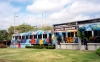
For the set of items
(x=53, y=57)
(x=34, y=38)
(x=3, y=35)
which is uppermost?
(x=3, y=35)

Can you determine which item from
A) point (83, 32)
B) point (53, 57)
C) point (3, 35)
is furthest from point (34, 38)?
point (3, 35)

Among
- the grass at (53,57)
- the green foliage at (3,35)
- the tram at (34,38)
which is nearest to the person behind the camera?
the grass at (53,57)

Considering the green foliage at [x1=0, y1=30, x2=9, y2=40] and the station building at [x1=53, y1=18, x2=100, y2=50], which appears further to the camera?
the green foliage at [x1=0, y1=30, x2=9, y2=40]

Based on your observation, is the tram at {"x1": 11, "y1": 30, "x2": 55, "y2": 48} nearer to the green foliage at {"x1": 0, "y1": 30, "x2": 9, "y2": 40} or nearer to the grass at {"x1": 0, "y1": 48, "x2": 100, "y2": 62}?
the grass at {"x1": 0, "y1": 48, "x2": 100, "y2": 62}

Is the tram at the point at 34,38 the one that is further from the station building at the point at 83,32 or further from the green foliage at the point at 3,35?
the green foliage at the point at 3,35

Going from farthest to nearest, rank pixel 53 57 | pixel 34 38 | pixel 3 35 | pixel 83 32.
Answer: pixel 3 35 → pixel 34 38 → pixel 83 32 → pixel 53 57

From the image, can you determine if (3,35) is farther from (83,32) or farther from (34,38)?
(83,32)

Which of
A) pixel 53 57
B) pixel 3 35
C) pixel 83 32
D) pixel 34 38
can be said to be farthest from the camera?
pixel 3 35

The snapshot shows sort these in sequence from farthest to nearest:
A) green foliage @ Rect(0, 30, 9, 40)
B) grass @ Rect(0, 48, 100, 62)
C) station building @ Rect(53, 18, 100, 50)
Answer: green foliage @ Rect(0, 30, 9, 40), station building @ Rect(53, 18, 100, 50), grass @ Rect(0, 48, 100, 62)

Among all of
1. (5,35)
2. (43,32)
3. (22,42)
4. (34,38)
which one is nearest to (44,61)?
(43,32)

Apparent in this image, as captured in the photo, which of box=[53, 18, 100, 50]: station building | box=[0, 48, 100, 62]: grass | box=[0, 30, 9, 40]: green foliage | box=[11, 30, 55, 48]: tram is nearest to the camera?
box=[0, 48, 100, 62]: grass

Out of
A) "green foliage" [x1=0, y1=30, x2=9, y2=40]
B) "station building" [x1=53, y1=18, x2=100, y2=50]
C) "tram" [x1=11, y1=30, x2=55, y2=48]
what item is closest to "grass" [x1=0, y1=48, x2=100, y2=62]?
"station building" [x1=53, y1=18, x2=100, y2=50]

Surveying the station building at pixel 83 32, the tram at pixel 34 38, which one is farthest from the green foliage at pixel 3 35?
the station building at pixel 83 32

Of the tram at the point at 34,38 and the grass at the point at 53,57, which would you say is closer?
the grass at the point at 53,57
